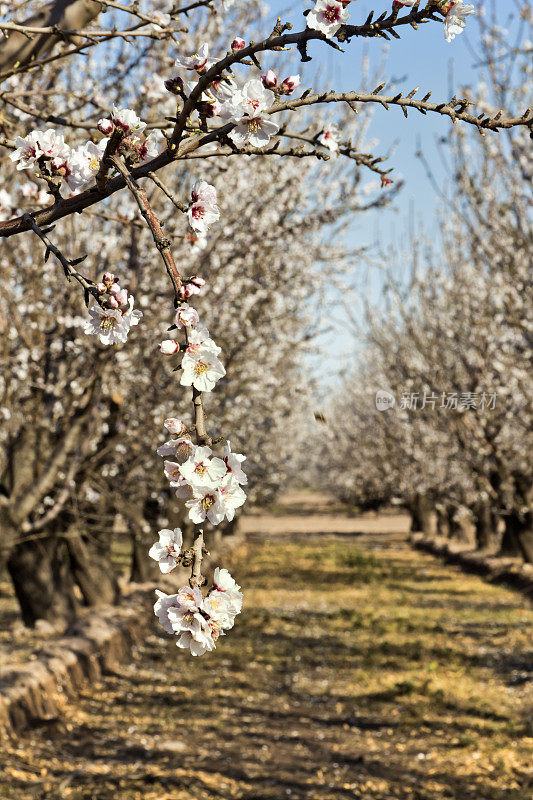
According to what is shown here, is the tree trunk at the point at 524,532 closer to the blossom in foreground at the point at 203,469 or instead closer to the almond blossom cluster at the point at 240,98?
the almond blossom cluster at the point at 240,98

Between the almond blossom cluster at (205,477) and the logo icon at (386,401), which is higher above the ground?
the logo icon at (386,401)

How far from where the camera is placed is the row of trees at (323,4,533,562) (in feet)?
33.7

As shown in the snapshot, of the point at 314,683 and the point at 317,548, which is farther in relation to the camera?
the point at 317,548

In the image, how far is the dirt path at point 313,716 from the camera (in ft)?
18.7

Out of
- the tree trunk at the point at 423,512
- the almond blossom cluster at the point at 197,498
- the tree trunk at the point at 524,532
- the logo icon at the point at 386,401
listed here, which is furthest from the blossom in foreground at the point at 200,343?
the tree trunk at the point at 423,512

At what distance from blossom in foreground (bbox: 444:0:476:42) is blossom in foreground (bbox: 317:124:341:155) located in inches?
15.5

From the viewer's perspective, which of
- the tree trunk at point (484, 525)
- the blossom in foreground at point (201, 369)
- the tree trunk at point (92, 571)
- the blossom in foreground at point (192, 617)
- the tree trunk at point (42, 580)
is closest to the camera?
the blossom in foreground at point (192, 617)

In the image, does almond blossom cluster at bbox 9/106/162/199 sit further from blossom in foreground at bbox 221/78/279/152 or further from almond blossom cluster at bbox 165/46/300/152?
blossom in foreground at bbox 221/78/279/152

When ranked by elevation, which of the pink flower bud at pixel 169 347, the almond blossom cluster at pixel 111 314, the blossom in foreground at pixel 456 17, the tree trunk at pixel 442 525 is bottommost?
the tree trunk at pixel 442 525

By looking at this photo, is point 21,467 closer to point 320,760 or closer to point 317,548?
point 320,760

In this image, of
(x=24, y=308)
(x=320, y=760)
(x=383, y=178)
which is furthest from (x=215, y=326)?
(x=383, y=178)

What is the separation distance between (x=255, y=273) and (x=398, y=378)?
33.4ft

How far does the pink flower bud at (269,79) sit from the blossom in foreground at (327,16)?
5.7 inches

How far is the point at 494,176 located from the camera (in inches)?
428
